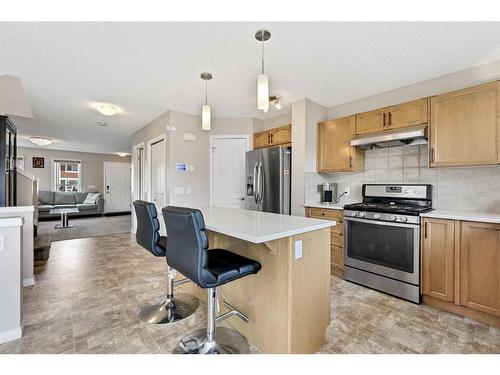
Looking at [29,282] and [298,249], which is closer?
[298,249]

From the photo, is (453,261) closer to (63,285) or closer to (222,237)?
(222,237)

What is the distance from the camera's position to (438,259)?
2.23 metres

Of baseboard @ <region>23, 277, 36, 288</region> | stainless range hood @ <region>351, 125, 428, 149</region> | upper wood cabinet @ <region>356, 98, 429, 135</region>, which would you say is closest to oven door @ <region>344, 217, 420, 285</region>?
stainless range hood @ <region>351, 125, 428, 149</region>

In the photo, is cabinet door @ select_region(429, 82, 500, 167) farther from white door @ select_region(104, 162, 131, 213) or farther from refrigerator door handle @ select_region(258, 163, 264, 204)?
white door @ select_region(104, 162, 131, 213)

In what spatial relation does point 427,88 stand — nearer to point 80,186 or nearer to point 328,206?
point 328,206

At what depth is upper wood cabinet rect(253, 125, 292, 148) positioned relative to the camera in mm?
3723

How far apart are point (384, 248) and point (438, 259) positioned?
466 mm

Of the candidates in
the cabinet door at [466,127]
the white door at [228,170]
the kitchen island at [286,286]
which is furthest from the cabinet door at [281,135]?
the kitchen island at [286,286]

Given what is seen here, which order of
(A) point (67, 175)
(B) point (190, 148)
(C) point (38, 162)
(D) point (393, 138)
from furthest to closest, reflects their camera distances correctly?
(A) point (67, 175), (C) point (38, 162), (B) point (190, 148), (D) point (393, 138)

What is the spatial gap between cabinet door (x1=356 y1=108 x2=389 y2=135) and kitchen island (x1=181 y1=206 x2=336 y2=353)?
186cm

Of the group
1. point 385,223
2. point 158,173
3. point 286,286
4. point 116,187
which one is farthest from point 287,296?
point 116,187

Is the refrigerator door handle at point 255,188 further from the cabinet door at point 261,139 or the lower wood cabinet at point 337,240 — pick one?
the lower wood cabinet at point 337,240

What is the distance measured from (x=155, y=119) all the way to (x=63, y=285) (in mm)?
3057

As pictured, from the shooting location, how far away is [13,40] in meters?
2.01
